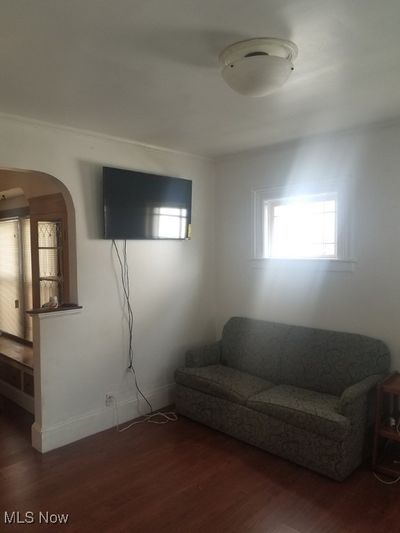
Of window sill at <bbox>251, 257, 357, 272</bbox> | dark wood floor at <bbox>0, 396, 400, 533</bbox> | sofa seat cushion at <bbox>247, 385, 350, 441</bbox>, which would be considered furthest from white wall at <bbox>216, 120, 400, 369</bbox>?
dark wood floor at <bbox>0, 396, 400, 533</bbox>

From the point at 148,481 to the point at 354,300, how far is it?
206cm

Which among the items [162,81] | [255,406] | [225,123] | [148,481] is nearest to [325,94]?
[225,123]

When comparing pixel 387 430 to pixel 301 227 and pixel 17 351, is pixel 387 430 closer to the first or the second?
pixel 301 227

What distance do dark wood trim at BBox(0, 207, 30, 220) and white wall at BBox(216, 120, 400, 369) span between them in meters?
2.20

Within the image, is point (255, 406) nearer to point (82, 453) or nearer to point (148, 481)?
point (148, 481)

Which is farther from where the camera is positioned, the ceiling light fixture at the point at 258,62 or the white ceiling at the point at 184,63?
the ceiling light fixture at the point at 258,62

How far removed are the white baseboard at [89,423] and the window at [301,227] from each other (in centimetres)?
175

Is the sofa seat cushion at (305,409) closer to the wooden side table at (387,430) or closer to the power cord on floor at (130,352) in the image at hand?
the wooden side table at (387,430)

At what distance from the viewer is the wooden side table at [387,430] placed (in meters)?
2.55

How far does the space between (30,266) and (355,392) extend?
3563mm

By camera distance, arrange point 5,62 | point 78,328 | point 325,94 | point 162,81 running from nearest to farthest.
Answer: point 5,62
point 162,81
point 325,94
point 78,328

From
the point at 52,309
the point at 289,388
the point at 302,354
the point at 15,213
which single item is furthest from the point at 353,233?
the point at 15,213

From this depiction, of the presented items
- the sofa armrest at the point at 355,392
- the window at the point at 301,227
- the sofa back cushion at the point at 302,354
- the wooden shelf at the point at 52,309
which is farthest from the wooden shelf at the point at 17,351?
the sofa armrest at the point at 355,392

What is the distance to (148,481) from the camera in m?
2.54
